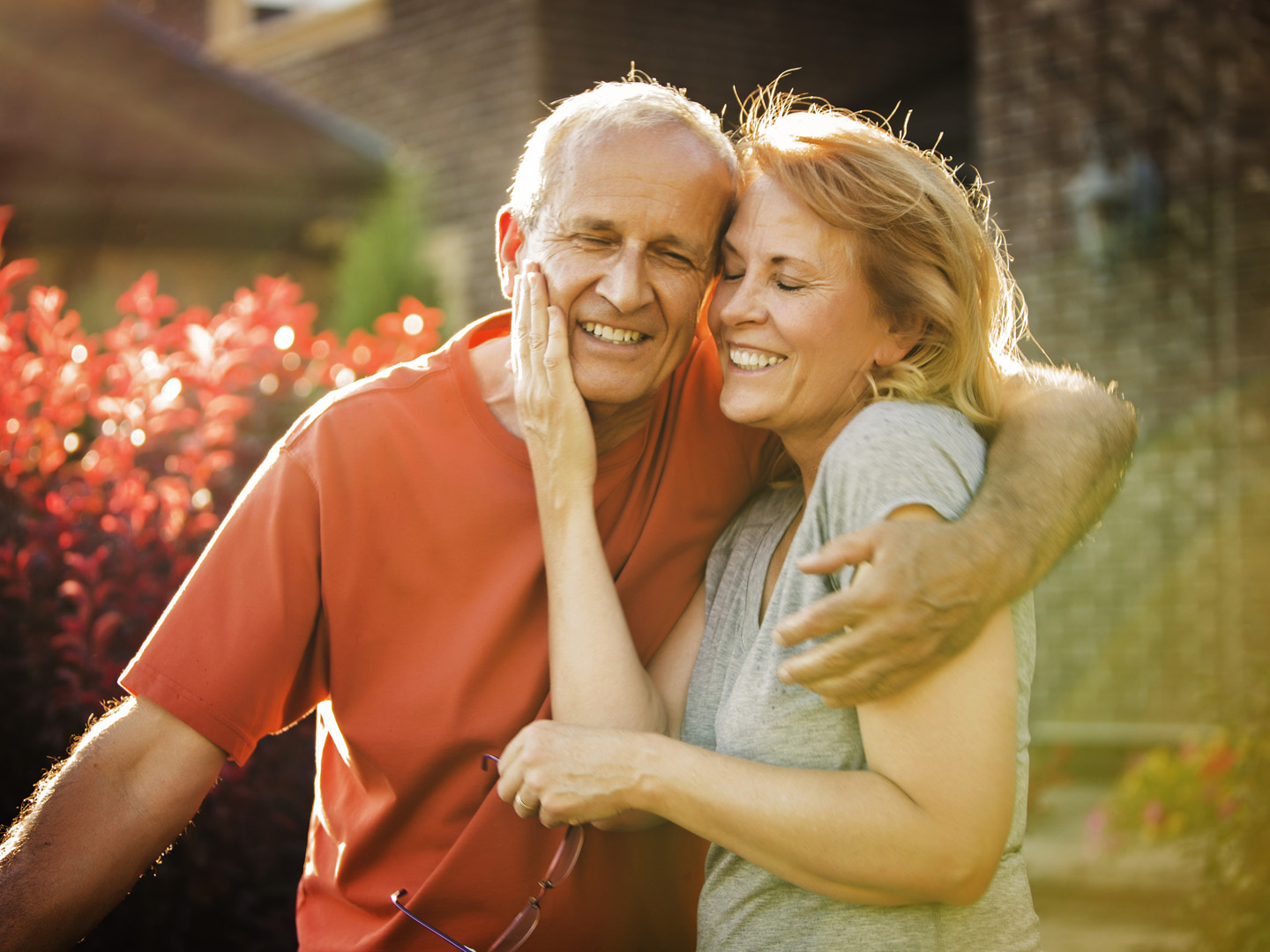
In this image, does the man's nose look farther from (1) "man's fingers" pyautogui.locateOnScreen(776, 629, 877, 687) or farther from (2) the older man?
(1) "man's fingers" pyautogui.locateOnScreen(776, 629, 877, 687)

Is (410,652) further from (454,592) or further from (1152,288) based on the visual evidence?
(1152,288)

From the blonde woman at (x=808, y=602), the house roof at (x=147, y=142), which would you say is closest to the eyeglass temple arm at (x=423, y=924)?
the blonde woman at (x=808, y=602)

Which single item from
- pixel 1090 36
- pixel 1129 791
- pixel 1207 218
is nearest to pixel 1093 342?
pixel 1207 218

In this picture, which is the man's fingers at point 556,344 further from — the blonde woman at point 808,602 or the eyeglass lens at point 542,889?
the eyeglass lens at point 542,889

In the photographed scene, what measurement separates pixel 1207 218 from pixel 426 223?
5.76m

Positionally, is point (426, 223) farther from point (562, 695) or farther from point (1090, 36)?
point (562, 695)

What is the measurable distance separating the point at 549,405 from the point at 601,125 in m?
0.56

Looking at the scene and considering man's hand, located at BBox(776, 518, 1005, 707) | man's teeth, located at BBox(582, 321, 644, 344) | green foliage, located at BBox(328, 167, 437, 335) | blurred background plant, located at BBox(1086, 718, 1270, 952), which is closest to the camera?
man's hand, located at BBox(776, 518, 1005, 707)

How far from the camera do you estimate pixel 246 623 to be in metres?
Result: 1.94

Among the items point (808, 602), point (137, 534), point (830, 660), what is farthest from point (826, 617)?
point (137, 534)

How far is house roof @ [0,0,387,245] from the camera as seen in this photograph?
862 centimetres

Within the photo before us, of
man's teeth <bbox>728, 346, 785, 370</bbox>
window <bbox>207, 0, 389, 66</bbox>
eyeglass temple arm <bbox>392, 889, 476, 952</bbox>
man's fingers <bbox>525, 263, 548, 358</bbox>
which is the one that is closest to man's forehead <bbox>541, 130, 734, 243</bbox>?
man's fingers <bbox>525, 263, 548, 358</bbox>

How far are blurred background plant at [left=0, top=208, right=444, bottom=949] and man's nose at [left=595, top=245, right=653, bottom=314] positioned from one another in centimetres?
141

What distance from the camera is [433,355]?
91.5 inches
